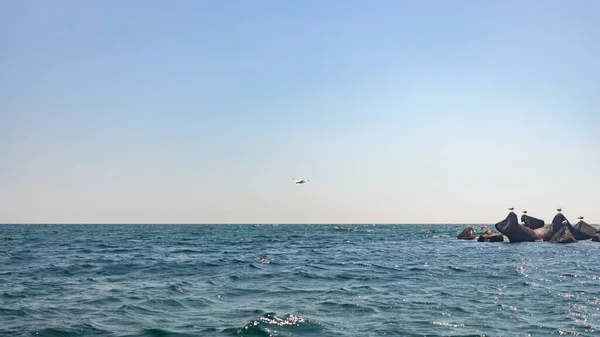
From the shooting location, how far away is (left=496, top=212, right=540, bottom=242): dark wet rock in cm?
5966

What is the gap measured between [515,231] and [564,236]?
6375mm

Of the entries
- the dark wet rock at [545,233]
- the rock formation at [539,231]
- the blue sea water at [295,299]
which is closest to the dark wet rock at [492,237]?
the rock formation at [539,231]

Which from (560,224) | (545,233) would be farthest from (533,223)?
(560,224)

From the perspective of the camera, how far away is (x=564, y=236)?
5931 cm

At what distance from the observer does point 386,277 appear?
2655cm

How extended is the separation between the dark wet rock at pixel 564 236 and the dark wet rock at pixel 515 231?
2.30m

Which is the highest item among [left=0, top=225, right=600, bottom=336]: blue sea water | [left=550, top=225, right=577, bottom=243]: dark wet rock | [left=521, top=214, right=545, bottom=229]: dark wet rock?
[left=521, top=214, right=545, bottom=229]: dark wet rock

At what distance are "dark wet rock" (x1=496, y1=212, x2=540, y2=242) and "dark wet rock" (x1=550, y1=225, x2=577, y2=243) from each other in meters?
2.30

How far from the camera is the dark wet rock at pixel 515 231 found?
59.7m

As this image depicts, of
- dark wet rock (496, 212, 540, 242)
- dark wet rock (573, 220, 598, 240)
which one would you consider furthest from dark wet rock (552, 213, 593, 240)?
dark wet rock (496, 212, 540, 242)

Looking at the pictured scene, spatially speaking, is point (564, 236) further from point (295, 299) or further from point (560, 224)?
point (295, 299)

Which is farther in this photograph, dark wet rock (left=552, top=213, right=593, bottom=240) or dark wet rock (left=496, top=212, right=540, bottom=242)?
dark wet rock (left=552, top=213, right=593, bottom=240)

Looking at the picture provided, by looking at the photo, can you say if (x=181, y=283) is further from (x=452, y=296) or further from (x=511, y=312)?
(x=511, y=312)

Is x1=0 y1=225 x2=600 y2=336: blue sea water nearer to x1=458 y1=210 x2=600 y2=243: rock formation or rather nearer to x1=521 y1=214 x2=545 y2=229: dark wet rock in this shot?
x1=458 y1=210 x2=600 y2=243: rock formation
